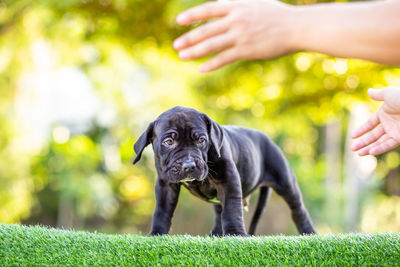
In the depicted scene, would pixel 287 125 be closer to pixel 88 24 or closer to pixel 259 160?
pixel 88 24

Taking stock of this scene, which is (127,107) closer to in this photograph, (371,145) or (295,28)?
(371,145)

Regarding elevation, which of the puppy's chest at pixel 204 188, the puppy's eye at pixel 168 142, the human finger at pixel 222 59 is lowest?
the puppy's chest at pixel 204 188

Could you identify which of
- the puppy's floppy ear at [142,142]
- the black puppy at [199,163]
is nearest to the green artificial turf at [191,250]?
the black puppy at [199,163]

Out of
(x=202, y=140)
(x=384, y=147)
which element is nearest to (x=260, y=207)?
(x=384, y=147)

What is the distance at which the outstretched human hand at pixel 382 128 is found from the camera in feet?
10.5

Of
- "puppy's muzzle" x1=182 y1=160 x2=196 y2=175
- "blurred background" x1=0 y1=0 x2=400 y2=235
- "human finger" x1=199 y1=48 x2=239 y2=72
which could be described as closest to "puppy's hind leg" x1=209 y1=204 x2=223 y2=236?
"puppy's muzzle" x1=182 y1=160 x2=196 y2=175

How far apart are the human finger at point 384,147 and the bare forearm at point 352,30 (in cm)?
149

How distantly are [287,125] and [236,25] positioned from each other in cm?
981

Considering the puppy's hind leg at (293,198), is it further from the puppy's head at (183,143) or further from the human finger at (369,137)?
the puppy's head at (183,143)

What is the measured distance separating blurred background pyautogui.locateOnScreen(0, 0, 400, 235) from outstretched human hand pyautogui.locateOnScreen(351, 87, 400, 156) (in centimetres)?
494

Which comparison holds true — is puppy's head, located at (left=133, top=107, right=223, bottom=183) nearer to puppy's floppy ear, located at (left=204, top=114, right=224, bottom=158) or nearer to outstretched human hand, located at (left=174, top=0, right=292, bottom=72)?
puppy's floppy ear, located at (left=204, top=114, right=224, bottom=158)

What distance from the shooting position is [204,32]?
245cm

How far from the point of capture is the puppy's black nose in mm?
3064

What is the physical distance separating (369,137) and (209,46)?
195 cm
